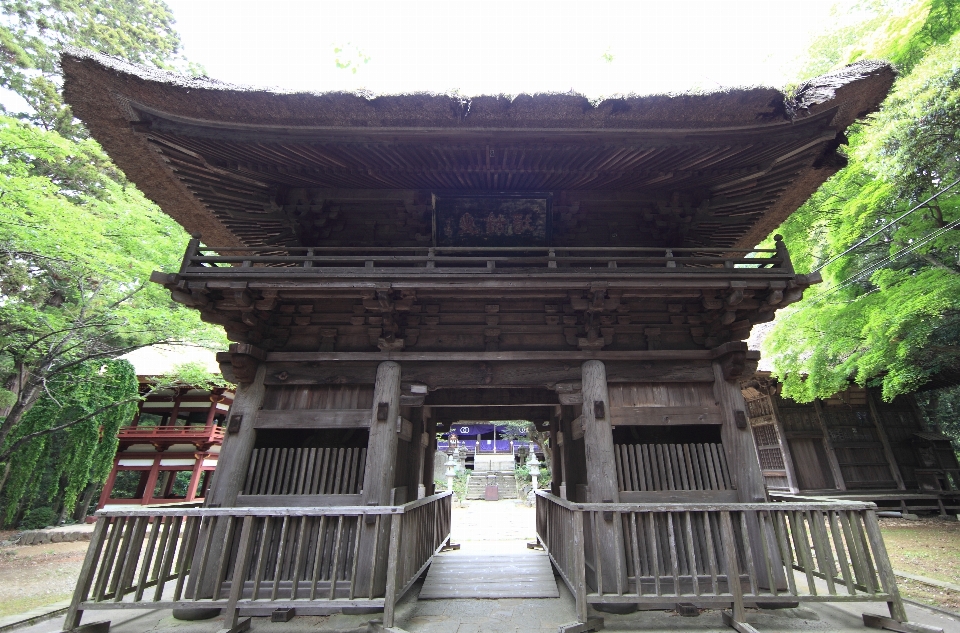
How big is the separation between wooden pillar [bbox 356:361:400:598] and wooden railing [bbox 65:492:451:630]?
2 centimetres

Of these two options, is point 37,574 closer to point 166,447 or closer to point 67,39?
point 166,447

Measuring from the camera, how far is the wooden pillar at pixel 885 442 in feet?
43.5

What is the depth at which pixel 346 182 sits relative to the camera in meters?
6.07

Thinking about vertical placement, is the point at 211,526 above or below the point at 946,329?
below

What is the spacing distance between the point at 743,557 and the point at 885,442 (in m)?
12.9

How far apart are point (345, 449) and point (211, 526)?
155 cm

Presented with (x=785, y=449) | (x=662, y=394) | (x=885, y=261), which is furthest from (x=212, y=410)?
(x=885, y=261)

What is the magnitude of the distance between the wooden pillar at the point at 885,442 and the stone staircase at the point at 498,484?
2019cm

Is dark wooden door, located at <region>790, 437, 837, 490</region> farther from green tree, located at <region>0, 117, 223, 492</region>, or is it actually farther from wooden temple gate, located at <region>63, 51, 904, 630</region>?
green tree, located at <region>0, 117, 223, 492</region>

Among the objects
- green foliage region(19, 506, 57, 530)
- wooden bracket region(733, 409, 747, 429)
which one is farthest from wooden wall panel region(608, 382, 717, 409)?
green foliage region(19, 506, 57, 530)

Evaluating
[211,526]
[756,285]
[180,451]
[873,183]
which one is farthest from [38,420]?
[873,183]

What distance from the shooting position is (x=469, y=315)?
19.9ft

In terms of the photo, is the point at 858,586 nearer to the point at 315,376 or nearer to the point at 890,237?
the point at 315,376

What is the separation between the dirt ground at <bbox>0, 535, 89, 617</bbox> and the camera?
264 inches
